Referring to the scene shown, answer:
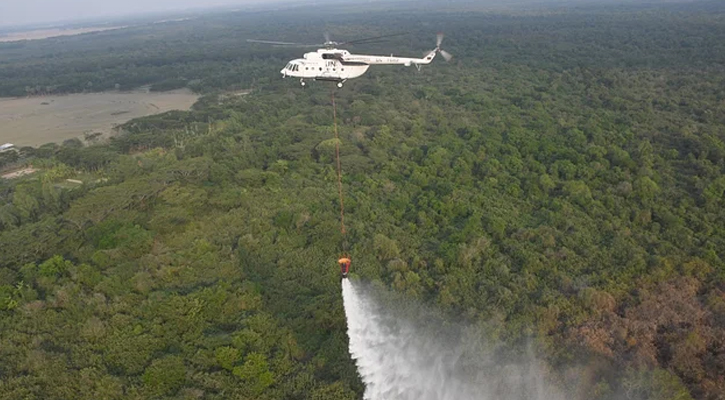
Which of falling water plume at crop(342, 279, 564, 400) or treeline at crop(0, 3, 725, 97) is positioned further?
treeline at crop(0, 3, 725, 97)

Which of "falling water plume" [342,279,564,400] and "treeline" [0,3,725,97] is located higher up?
"treeline" [0,3,725,97]

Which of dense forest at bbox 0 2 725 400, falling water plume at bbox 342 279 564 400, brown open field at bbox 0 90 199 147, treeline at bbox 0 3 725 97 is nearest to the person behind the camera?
falling water plume at bbox 342 279 564 400

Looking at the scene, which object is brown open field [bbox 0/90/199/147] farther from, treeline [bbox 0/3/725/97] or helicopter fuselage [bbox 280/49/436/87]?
helicopter fuselage [bbox 280/49/436/87]

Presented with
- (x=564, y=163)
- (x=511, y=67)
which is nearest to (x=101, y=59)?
(x=511, y=67)

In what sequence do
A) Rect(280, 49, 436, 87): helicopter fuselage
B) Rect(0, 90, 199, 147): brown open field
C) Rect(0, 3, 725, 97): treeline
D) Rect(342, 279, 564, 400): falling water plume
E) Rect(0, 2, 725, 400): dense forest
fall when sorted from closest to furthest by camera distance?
1. Rect(342, 279, 564, 400): falling water plume
2. Rect(0, 2, 725, 400): dense forest
3. Rect(280, 49, 436, 87): helicopter fuselage
4. Rect(0, 90, 199, 147): brown open field
5. Rect(0, 3, 725, 97): treeline

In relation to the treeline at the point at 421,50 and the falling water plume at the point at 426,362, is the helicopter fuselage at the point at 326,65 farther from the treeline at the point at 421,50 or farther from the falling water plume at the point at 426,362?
the treeline at the point at 421,50

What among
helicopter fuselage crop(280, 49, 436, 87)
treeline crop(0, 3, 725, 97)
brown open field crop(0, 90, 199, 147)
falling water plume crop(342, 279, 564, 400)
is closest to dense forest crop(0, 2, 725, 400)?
falling water plume crop(342, 279, 564, 400)
